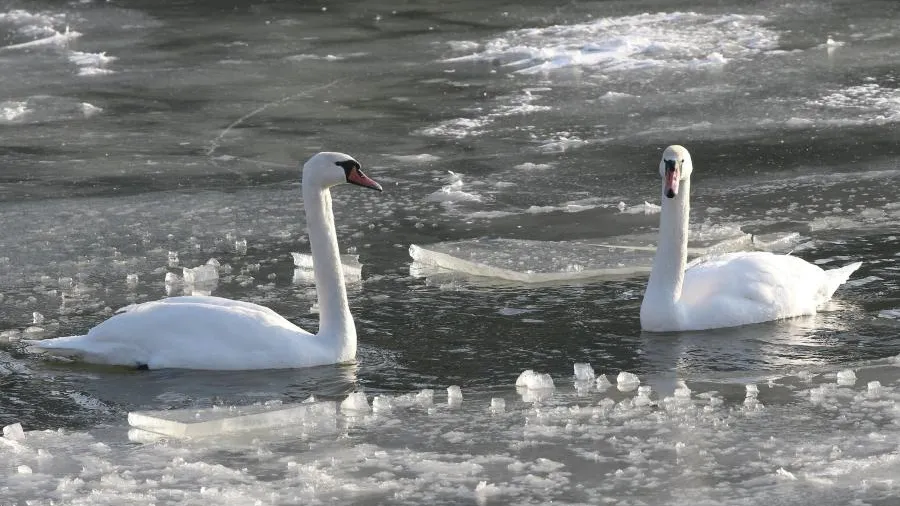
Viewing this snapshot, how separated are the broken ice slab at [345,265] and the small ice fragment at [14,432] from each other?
2706 mm

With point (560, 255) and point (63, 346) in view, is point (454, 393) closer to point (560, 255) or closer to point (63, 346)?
point (63, 346)

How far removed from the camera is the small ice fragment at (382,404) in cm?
595

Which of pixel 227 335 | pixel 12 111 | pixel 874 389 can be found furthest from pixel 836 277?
pixel 12 111

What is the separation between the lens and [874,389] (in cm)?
590

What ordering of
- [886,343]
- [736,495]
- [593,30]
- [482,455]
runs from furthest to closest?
[593,30] → [886,343] → [482,455] → [736,495]

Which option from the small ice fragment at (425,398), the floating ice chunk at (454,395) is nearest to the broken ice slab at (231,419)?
the small ice fragment at (425,398)

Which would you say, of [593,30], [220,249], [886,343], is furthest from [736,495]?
[593,30]

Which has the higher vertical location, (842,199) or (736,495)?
(842,199)

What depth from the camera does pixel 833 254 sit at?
27.2 feet

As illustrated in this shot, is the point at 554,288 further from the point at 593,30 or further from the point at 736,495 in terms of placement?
the point at 593,30

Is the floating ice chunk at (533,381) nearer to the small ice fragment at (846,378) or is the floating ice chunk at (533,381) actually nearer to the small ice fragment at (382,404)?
the small ice fragment at (382,404)

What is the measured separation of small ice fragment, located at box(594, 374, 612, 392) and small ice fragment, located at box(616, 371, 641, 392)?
5 centimetres

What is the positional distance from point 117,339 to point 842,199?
15.8 feet

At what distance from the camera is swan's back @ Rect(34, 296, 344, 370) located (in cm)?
667
